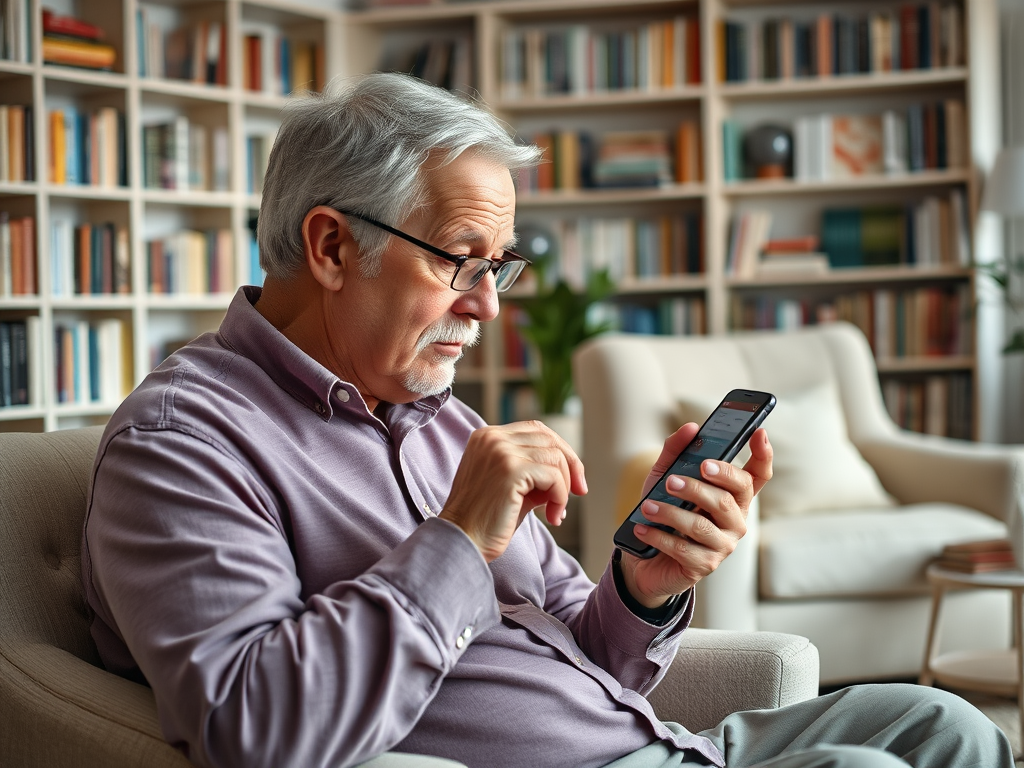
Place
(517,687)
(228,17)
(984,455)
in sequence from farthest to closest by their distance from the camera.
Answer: (228,17), (984,455), (517,687)

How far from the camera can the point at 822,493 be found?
2.89 m

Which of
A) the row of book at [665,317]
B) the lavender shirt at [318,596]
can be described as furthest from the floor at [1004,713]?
the row of book at [665,317]

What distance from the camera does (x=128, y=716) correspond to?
99 centimetres

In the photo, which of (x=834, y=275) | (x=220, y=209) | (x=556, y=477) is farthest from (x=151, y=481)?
(x=834, y=275)

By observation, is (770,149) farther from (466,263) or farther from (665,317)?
(466,263)

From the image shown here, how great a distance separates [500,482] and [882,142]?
393 centimetres

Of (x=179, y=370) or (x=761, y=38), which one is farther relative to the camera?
(x=761, y=38)

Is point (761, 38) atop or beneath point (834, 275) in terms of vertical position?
atop

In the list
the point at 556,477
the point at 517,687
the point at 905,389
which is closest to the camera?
the point at 556,477

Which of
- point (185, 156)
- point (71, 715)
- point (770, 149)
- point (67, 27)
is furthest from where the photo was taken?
point (770, 149)

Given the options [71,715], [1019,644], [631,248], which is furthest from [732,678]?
[631,248]

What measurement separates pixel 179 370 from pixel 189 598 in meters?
0.28

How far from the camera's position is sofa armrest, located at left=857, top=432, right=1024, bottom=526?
2.72m

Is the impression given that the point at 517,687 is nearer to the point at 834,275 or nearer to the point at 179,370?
the point at 179,370
